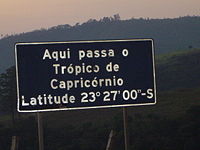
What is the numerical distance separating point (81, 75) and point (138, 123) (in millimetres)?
62787

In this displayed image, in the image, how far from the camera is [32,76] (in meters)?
11.6

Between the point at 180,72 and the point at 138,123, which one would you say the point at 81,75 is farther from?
the point at 180,72

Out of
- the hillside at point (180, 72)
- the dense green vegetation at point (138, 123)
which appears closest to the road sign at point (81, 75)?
the dense green vegetation at point (138, 123)

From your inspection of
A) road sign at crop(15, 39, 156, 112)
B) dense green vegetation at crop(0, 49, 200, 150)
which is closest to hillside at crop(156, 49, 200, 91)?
dense green vegetation at crop(0, 49, 200, 150)

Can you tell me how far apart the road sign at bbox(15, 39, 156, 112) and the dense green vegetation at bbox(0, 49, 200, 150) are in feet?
34.3

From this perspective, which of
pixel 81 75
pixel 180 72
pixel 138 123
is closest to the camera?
pixel 81 75

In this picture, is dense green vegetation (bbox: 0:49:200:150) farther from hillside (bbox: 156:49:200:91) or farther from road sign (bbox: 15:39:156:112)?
road sign (bbox: 15:39:156:112)

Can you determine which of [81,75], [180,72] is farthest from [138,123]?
[180,72]

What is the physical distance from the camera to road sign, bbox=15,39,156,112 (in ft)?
38.0

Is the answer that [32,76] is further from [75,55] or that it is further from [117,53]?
[117,53]

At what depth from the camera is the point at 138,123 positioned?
74.1m

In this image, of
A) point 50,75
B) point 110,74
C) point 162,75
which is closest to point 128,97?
point 110,74

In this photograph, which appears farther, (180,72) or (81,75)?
(180,72)

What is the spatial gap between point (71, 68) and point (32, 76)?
0.71 metres
